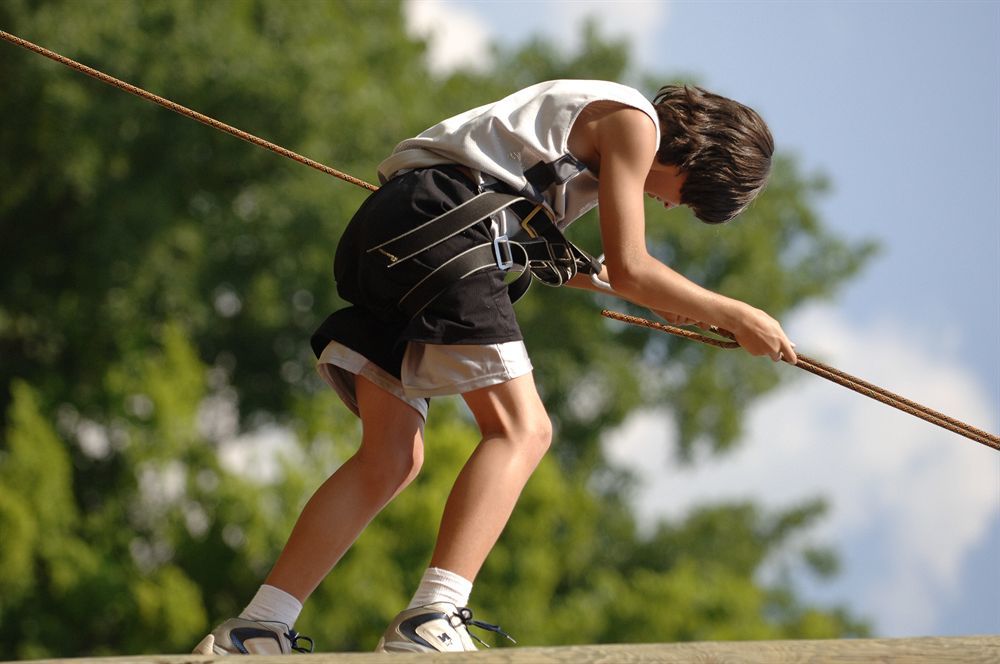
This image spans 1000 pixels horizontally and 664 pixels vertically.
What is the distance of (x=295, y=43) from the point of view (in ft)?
56.3

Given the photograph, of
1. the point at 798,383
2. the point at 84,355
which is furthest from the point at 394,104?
the point at 798,383

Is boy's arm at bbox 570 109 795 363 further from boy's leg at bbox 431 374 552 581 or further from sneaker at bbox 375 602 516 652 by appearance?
sneaker at bbox 375 602 516 652

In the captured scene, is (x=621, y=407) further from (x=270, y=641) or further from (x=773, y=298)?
(x=270, y=641)

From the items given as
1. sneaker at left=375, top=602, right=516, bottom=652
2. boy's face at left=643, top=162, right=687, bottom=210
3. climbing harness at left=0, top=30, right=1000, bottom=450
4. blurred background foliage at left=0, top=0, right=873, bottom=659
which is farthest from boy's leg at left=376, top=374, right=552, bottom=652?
blurred background foliage at left=0, top=0, right=873, bottom=659

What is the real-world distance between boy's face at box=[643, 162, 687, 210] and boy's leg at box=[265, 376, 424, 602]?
0.71m

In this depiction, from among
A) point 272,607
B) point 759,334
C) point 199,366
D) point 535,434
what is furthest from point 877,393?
point 199,366

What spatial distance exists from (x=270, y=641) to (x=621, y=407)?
55.1 ft

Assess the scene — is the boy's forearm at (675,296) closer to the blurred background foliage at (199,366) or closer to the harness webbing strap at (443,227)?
the harness webbing strap at (443,227)

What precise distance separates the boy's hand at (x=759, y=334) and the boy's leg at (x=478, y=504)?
0.43 m

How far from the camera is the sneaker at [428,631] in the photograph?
261cm

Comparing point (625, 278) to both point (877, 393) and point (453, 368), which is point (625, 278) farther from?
point (877, 393)

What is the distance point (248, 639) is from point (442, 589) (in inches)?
17.1

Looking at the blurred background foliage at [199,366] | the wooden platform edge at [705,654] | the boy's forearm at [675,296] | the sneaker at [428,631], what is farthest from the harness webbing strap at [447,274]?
the blurred background foliage at [199,366]

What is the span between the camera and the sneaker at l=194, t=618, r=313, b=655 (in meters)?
2.78
